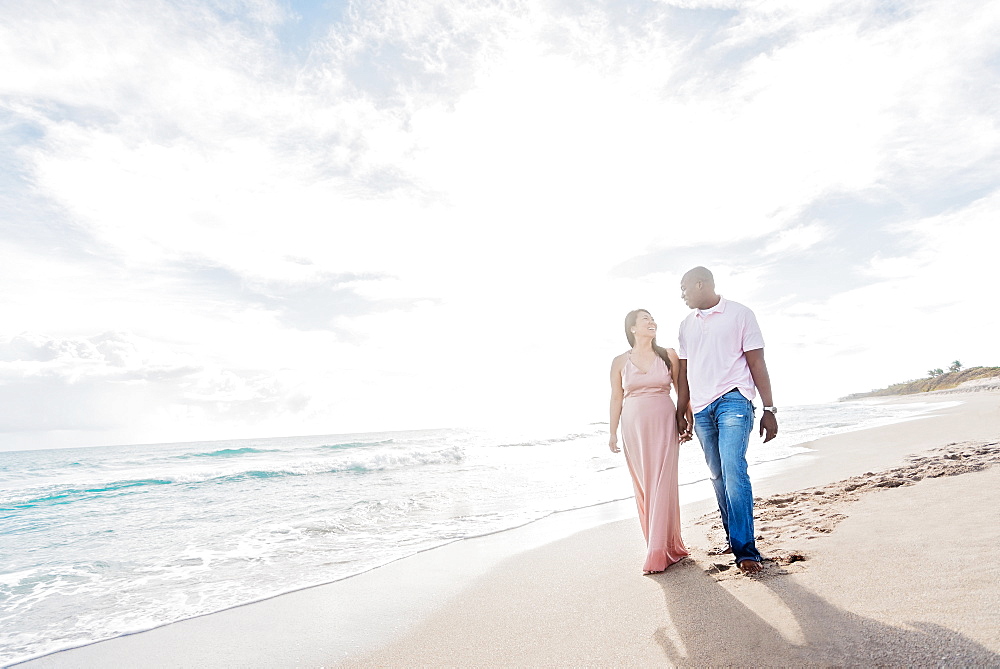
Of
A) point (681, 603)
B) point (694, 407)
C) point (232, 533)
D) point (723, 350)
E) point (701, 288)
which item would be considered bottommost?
point (681, 603)

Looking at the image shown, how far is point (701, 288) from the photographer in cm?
414

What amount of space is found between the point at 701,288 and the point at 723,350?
0.50 meters

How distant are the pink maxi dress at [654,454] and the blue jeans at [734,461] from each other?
0.36 m

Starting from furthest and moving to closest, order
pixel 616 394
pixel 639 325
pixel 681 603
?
pixel 616 394, pixel 639 325, pixel 681 603

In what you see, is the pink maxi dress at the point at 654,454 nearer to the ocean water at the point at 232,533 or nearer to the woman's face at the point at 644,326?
the woman's face at the point at 644,326

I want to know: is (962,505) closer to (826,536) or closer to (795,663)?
(826,536)

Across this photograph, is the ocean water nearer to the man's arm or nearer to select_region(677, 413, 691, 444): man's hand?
select_region(677, 413, 691, 444): man's hand

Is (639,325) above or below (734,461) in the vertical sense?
above

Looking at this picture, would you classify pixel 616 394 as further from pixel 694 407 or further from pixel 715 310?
pixel 715 310

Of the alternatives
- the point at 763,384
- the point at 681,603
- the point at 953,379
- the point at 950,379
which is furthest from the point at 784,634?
the point at 950,379

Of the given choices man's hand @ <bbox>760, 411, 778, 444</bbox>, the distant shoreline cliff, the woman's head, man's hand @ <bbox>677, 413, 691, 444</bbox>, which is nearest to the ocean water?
A: man's hand @ <bbox>677, 413, 691, 444</bbox>

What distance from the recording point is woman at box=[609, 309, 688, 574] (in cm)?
420

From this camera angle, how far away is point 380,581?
16.6 feet

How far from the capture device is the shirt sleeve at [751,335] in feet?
12.9
